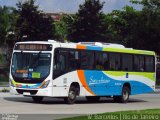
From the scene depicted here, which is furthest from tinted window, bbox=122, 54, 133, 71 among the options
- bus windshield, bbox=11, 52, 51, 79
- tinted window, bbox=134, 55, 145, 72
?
bus windshield, bbox=11, 52, 51, 79

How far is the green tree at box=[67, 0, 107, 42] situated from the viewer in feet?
218

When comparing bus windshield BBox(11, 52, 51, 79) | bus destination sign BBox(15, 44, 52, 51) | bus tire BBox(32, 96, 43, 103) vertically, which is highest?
bus destination sign BBox(15, 44, 52, 51)

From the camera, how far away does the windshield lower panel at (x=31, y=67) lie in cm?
2486

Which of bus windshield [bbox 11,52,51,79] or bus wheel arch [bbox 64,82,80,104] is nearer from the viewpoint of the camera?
bus windshield [bbox 11,52,51,79]

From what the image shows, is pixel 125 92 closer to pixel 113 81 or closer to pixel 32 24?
pixel 113 81

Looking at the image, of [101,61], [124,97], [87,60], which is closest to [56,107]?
[87,60]

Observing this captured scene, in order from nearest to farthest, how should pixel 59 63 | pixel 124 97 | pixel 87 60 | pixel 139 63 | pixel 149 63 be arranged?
pixel 59 63 → pixel 87 60 → pixel 124 97 → pixel 139 63 → pixel 149 63

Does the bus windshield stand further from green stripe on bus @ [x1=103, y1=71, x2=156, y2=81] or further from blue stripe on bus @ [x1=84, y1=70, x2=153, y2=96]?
green stripe on bus @ [x1=103, y1=71, x2=156, y2=81]

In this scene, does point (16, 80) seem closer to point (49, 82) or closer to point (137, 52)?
point (49, 82)

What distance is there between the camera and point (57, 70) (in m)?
25.1

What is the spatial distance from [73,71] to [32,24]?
42.6 metres

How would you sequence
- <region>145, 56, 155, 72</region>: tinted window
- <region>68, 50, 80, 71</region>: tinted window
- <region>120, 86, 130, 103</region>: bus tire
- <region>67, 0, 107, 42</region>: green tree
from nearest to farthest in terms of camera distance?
<region>68, 50, 80, 71</region>: tinted window
<region>120, 86, 130, 103</region>: bus tire
<region>145, 56, 155, 72</region>: tinted window
<region>67, 0, 107, 42</region>: green tree

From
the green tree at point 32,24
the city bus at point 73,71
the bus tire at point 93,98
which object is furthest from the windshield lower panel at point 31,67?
the green tree at point 32,24

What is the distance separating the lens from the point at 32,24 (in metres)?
68.0
